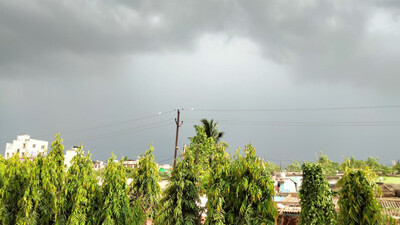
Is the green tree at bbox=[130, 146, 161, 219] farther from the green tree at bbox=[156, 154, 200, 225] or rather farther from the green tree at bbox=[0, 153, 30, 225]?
the green tree at bbox=[0, 153, 30, 225]

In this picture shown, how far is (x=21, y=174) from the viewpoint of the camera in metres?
14.6

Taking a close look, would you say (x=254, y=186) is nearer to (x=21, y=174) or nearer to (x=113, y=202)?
(x=113, y=202)

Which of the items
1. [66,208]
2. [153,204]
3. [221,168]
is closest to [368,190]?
[221,168]

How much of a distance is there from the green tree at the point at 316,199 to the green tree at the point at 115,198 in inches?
255

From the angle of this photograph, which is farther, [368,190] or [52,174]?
[52,174]

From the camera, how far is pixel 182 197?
38.4 ft

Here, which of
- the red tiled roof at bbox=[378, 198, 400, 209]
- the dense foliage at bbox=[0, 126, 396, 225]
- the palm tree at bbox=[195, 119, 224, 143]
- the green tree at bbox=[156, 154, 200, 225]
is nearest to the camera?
the dense foliage at bbox=[0, 126, 396, 225]

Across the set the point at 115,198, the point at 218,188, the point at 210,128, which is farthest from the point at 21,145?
the point at 218,188

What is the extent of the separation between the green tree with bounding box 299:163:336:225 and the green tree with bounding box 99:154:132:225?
6470 millimetres

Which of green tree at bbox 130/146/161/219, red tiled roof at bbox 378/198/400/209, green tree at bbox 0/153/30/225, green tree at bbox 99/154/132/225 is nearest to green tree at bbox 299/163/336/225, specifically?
green tree at bbox 130/146/161/219

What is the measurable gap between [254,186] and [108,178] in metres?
5.97

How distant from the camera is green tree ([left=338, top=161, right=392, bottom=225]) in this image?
29.1 feet

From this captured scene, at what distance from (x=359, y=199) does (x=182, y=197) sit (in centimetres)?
564

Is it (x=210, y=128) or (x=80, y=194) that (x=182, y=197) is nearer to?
(x=80, y=194)
